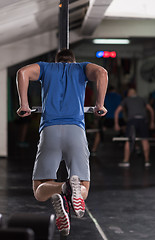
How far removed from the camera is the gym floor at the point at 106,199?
3.96 metres

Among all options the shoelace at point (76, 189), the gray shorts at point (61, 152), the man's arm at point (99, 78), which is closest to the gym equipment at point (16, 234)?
the shoelace at point (76, 189)

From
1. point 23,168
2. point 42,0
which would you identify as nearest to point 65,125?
point 42,0

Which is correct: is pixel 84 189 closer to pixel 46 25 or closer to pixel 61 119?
pixel 61 119

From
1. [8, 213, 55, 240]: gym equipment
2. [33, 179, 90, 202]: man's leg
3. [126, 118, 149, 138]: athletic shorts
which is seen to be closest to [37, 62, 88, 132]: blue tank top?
[33, 179, 90, 202]: man's leg

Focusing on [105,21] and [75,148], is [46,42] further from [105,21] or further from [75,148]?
[75,148]

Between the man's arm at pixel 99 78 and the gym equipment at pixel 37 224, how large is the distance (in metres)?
1.16

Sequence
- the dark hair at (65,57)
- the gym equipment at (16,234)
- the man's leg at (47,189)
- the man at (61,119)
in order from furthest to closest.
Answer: the dark hair at (65,57)
the man at (61,119)
the man's leg at (47,189)
the gym equipment at (16,234)

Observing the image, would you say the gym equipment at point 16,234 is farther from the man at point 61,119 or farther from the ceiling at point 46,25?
the ceiling at point 46,25

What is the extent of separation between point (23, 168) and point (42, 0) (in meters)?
3.43

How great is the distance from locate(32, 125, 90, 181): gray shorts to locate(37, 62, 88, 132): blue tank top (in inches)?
2.7

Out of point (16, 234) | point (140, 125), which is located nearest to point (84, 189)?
point (16, 234)

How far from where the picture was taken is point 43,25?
8594 mm

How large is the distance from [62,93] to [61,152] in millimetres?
447

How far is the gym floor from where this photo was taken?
396 cm
